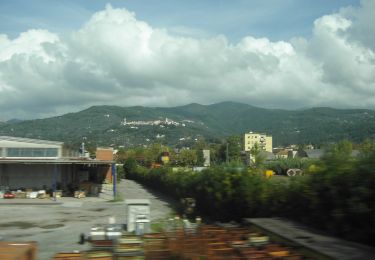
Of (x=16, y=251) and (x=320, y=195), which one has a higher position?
(x=320, y=195)

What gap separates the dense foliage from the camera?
9.05 metres

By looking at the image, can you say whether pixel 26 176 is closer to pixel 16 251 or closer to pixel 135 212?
pixel 135 212

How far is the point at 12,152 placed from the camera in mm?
44906

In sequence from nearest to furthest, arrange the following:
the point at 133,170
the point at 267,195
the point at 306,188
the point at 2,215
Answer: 1. the point at 306,188
2. the point at 267,195
3. the point at 2,215
4. the point at 133,170

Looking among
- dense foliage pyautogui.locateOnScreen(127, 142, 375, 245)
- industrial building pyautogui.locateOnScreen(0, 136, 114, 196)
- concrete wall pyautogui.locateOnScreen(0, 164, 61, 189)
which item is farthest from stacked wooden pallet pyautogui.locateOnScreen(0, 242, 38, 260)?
concrete wall pyautogui.locateOnScreen(0, 164, 61, 189)

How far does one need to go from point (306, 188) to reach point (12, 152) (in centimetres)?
3802

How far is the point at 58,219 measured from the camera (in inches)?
1054

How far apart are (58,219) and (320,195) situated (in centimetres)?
1893

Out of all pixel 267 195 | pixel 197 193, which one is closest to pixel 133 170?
pixel 197 193

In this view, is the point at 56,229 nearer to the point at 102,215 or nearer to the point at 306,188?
the point at 102,215

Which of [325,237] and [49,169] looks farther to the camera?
[49,169]

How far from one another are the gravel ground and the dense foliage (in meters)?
5.38

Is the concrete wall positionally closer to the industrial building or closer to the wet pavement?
the industrial building

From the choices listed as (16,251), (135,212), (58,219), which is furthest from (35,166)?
(16,251)
